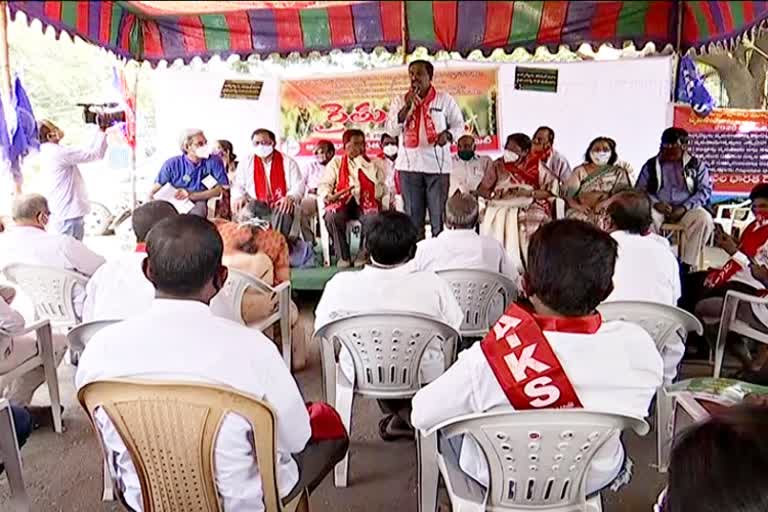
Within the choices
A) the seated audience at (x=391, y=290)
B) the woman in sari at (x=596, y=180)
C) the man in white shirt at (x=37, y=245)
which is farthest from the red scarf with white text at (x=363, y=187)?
the seated audience at (x=391, y=290)

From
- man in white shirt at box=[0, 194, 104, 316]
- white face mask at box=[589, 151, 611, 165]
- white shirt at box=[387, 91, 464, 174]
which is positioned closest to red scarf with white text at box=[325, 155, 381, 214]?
white shirt at box=[387, 91, 464, 174]

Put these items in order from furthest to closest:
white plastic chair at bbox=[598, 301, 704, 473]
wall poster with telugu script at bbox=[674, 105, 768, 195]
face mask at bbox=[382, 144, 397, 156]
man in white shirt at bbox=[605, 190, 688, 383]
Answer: wall poster with telugu script at bbox=[674, 105, 768, 195] < face mask at bbox=[382, 144, 397, 156] < man in white shirt at bbox=[605, 190, 688, 383] < white plastic chair at bbox=[598, 301, 704, 473]

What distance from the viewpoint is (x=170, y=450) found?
142cm

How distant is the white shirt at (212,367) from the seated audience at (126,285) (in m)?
1.04

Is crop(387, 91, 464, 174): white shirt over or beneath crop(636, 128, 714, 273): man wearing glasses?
over

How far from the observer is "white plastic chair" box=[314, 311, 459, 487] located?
2285 mm

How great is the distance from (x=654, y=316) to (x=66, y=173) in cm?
423

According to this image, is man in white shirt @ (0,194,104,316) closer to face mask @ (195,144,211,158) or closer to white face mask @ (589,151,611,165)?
face mask @ (195,144,211,158)

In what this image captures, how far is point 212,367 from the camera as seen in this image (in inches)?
56.0

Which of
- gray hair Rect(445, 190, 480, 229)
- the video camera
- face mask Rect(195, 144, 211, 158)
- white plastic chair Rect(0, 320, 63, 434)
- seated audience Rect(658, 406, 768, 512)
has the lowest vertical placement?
white plastic chair Rect(0, 320, 63, 434)

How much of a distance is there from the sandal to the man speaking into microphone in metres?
2.39

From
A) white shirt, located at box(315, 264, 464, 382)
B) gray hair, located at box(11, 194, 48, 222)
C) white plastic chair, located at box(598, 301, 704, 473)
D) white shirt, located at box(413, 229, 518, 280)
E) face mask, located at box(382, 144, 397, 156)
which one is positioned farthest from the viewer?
face mask, located at box(382, 144, 397, 156)

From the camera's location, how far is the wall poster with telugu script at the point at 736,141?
737 cm

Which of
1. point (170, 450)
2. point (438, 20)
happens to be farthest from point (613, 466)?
point (438, 20)
